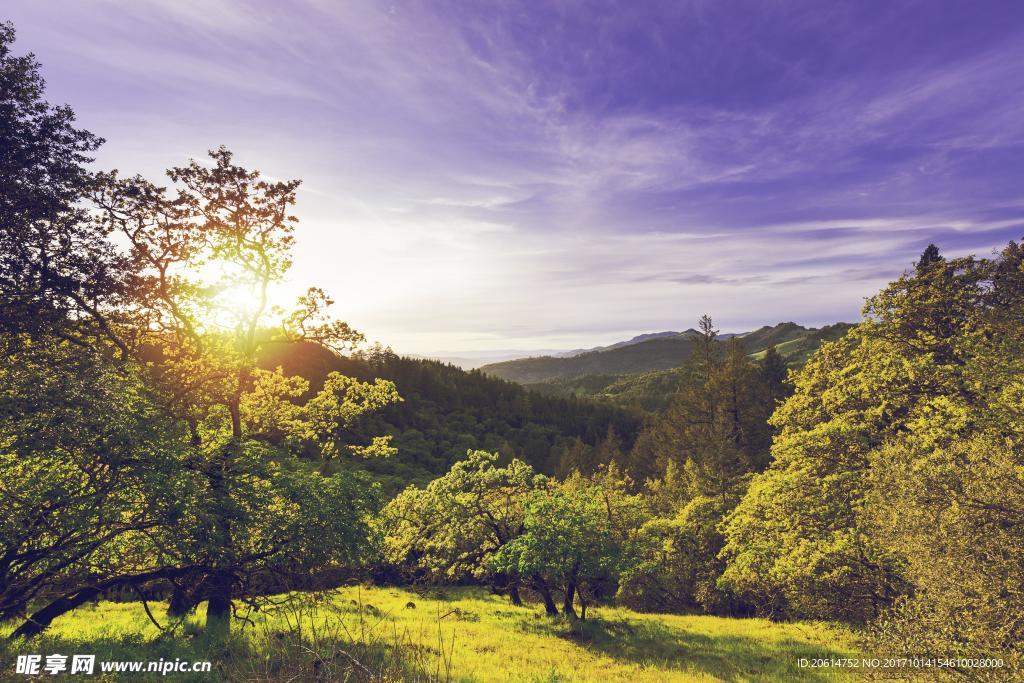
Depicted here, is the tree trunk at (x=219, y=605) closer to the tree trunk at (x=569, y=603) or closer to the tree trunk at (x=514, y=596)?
the tree trunk at (x=569, y=603)

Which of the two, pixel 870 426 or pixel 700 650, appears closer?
pixel 870 426

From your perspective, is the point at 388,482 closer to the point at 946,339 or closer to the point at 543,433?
the point at 543,433

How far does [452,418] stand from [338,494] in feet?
275

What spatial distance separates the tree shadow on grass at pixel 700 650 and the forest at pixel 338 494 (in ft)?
0.71

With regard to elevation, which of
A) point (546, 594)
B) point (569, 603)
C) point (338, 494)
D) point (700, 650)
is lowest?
point (569, 603)

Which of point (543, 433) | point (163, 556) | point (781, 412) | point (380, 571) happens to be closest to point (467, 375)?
point (543, 433)

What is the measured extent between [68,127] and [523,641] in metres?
26.5

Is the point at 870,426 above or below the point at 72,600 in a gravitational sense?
above

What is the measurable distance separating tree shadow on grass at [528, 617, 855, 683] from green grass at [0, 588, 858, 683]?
2.1 inches

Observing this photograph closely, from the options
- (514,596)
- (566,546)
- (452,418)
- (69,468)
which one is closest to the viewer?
(69,468)

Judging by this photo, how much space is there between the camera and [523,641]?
22.6 m

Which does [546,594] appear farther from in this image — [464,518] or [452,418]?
[452,418]

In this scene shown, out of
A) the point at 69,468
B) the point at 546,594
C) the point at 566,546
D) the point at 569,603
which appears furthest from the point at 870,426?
the point at 69,468

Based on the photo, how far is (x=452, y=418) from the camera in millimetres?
100875
